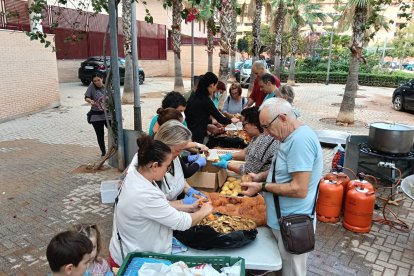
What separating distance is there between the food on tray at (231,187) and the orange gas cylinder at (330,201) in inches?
49.8

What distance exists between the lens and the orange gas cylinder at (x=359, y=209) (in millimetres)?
4277

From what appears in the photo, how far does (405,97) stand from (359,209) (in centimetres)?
1152

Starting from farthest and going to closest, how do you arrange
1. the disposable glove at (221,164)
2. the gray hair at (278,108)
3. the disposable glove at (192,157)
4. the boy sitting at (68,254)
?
the disposable glove at (221,164) < the disposable glove at (192,157) < the gray hair at (278,108) < the boy sitting at (68,254)

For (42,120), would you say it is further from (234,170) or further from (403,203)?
(403,203)

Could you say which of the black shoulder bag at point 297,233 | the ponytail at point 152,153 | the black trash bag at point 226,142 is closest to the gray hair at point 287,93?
the black trash bag at point 226,142

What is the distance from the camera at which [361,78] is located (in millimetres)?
25578

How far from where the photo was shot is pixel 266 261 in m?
2.57

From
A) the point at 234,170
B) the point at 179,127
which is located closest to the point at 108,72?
the point at 234,170

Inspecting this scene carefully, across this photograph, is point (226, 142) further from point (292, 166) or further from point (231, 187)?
point (292, 166)

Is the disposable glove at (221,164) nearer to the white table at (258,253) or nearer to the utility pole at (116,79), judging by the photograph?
the white table at (258,253)

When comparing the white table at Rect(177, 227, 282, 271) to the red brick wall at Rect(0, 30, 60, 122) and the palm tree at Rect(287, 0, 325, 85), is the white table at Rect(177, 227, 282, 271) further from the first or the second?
the palm tree at Rect(287, 0, 325, 85)

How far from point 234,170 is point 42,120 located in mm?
9236

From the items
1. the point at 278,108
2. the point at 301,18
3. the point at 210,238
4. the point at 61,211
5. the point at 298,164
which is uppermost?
the point at 301,18

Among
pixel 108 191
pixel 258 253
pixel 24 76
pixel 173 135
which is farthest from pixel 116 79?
pixel 24 76
